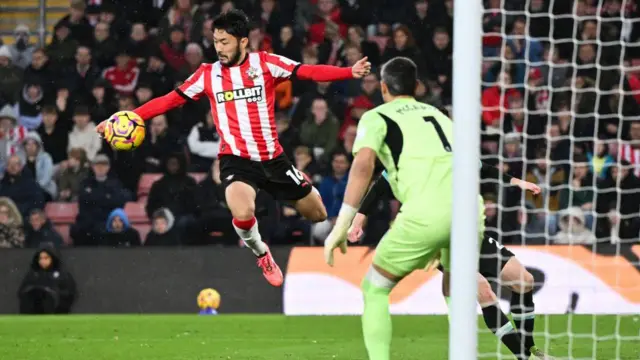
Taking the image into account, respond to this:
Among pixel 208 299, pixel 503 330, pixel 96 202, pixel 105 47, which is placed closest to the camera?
pixel 503 330

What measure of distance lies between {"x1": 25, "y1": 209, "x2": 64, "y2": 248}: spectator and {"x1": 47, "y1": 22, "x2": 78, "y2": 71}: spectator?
2.42 metres

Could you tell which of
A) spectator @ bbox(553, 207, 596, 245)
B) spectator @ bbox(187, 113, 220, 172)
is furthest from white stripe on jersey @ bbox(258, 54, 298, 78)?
spectator @ bbox(187, 113, 220, 172)

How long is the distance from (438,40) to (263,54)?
635 centimetres

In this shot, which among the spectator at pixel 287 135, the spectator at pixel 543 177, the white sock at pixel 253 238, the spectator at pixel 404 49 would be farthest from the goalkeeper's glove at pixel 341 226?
the spectator at pixel 404 49

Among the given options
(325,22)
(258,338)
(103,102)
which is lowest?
(258,338)

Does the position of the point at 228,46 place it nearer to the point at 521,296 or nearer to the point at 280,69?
the point at 280,69

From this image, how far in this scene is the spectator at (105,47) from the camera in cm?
1620

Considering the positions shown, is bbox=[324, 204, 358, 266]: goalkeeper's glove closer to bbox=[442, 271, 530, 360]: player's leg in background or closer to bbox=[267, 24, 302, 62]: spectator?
bbox=[442, 271, 530, 360]: player's leg in background

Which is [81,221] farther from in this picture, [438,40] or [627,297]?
[627,297]

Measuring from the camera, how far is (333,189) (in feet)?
46.9

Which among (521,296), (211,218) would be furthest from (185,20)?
(521,296)

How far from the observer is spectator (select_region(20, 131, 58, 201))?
15.3 metres

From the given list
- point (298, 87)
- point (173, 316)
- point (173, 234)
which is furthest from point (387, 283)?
point (298, 87)

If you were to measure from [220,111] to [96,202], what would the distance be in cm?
559
